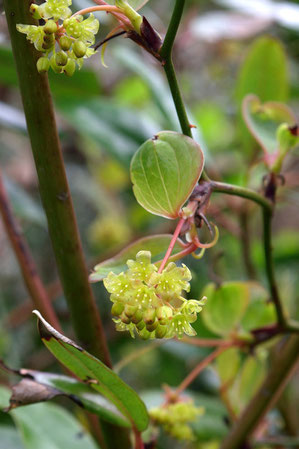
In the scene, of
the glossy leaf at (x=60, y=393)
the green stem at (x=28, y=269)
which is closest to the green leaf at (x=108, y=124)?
the green stem at (x=28, y=269)

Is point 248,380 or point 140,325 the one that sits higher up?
point 140,325

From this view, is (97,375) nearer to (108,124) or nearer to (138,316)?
(138,316)

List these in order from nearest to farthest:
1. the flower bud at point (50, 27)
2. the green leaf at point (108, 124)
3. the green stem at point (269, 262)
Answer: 1. the flower bud at point (50, 27)
2. the green stem at point (269, 262)
3. the green leaf at point (108, 124)

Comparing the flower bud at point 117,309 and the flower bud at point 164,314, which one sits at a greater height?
the flower bud at point 117,309

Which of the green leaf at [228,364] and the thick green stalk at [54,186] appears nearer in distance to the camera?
the thick green stalk at [54,186]

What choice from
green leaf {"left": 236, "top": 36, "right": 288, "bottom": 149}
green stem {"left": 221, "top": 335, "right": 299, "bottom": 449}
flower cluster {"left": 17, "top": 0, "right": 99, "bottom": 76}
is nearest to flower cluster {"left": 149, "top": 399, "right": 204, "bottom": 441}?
green stem {"left": 221, "top": 335, "right": 299, "bottom": 449}

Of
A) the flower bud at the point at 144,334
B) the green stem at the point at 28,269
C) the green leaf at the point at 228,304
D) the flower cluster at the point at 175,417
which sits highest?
the flower bud at the point at 144,334

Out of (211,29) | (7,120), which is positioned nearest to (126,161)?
(7,120)

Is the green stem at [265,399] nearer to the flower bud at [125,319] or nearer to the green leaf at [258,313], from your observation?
the green leaf at [258,313]

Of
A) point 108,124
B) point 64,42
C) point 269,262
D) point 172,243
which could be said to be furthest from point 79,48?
point 108,124

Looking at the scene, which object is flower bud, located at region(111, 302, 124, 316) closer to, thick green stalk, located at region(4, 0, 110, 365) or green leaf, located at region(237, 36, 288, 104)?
thick green stalk, located at region(4, 0, 110, 365)
